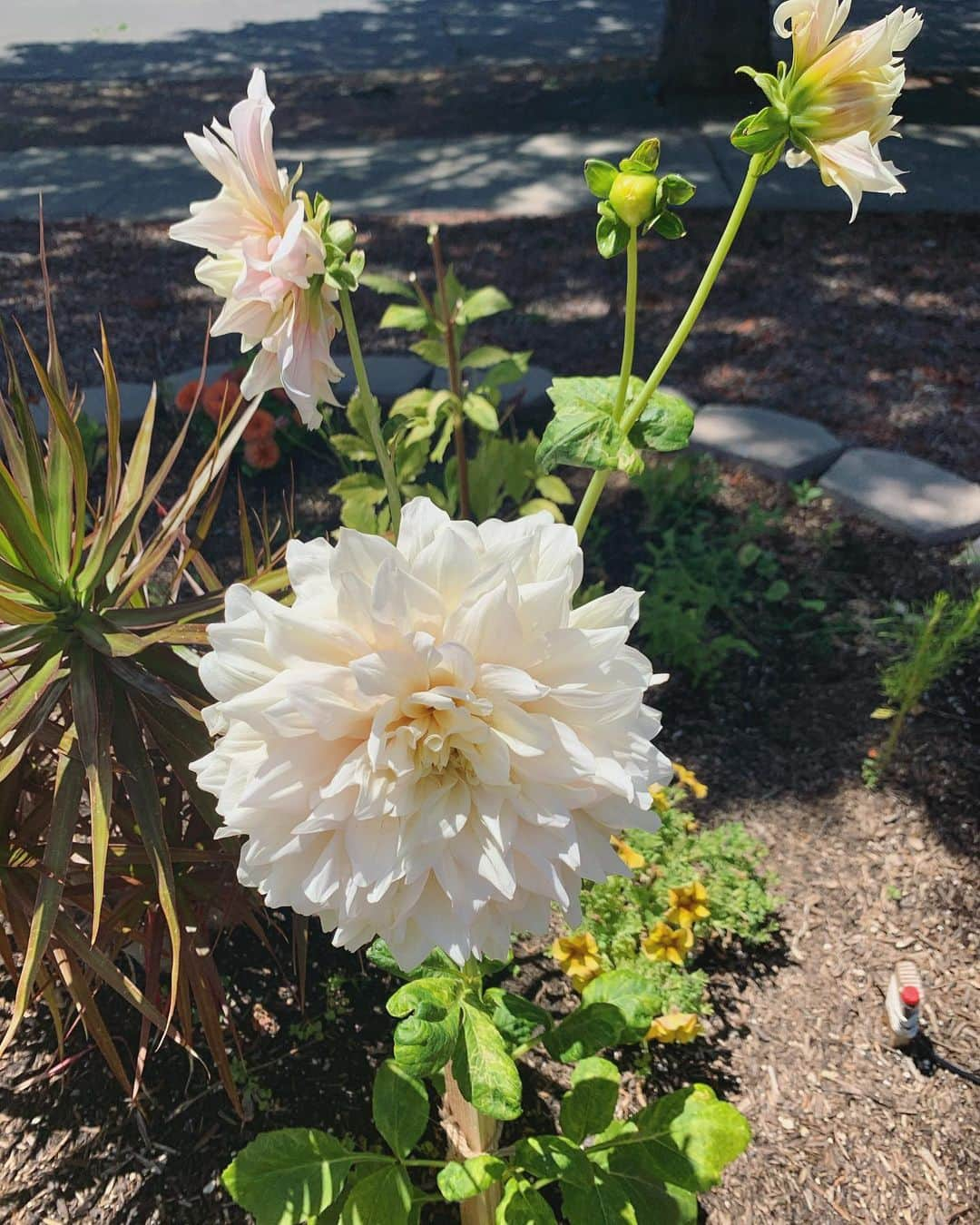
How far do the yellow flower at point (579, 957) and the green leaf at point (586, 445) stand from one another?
1.18 metres

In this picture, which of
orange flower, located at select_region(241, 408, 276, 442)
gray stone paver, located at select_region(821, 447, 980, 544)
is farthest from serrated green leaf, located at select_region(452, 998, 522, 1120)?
orange flower, located at select_region(241, 408, 276, 442)

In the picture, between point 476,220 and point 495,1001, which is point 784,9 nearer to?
point 495,1001

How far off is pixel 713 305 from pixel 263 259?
427 centimetres

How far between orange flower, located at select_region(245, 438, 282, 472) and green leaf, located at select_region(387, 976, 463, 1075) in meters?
2.64

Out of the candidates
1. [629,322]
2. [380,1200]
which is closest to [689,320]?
[629,322]

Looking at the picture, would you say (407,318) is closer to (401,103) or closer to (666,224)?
(666,224)

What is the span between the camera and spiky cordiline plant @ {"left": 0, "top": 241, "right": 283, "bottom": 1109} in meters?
1.53

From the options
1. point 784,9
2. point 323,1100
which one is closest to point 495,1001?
point 323,1100

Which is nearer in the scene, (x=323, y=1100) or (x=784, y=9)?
(x=784, y=9)

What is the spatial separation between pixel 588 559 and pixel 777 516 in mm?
665

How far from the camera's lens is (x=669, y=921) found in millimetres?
2205

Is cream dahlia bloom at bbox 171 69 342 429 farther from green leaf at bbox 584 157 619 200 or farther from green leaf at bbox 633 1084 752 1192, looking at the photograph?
green leaf at bbox 633 1084 752 1192

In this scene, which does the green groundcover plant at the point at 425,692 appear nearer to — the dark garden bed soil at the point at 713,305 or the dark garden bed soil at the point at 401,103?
the dark garden bed soil at the point at 713,305

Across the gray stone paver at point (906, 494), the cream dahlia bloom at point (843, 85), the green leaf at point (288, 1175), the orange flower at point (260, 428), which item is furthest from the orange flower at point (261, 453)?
the cream dahlia bloom at point (843, 85)
